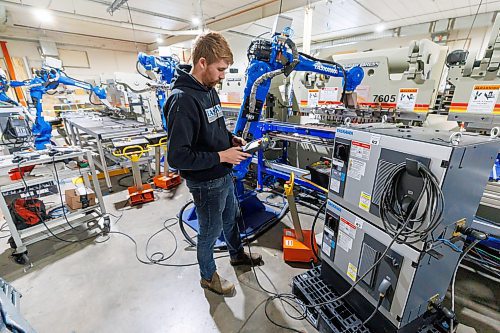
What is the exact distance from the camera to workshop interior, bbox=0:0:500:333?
1002 mm

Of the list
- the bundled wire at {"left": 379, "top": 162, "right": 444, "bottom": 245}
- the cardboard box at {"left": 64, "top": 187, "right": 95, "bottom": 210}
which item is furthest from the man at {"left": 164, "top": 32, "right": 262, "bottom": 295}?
the cardboard box at {"left": 64, "top": 187, "right": 95, "bottom": 210}

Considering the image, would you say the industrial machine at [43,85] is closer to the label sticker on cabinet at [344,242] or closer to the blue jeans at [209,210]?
the blue jeans at [209,210]

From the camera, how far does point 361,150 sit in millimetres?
1143

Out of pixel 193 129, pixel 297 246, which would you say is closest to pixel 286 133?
pixel 297 246

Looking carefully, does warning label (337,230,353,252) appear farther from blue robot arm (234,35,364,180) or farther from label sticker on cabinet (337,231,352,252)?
blue robot arm (234,35,364,180)

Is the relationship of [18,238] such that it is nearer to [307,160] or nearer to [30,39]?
[307,160]

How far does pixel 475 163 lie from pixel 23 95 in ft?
35.2

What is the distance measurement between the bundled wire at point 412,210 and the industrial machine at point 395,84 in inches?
58.1

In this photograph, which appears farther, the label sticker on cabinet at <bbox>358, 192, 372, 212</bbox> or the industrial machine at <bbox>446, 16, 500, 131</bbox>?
the industrial machine at <bbox>446, 16, 500, 131</bbox>

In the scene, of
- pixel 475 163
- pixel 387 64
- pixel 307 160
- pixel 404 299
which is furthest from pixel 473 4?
pixel 404 299

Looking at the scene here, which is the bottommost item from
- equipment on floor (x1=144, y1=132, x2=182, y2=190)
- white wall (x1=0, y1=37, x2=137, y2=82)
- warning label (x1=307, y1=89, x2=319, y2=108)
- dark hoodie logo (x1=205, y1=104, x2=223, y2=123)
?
equipment on floor (x1=144, y1=132, x2=182, y2=190)

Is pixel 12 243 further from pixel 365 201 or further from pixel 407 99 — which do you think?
pixel 407 99

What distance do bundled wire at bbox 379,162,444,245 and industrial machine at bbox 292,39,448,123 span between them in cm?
148

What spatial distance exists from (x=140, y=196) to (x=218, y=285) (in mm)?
2040
